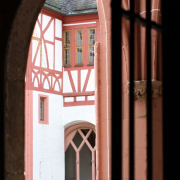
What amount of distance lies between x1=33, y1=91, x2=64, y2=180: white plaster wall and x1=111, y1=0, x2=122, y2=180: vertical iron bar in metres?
12.8

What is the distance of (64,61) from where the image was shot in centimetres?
1634

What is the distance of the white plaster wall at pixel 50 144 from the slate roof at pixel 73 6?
9.98 feet

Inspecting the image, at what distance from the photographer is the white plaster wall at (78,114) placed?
15719 mm

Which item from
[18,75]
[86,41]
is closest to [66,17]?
[86,41]

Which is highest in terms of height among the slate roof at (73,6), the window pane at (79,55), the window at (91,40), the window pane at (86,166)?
the slate roof at (73,6)

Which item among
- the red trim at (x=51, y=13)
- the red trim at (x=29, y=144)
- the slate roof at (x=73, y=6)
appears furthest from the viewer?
the slate roof at (x=73, y=6)

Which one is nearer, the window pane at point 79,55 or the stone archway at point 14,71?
the stone archway at point 14,71

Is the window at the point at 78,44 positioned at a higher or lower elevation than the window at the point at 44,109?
higher

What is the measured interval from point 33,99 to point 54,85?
3.91 ft

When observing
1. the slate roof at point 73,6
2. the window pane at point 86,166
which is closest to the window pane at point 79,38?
the slate roof at point 73,6

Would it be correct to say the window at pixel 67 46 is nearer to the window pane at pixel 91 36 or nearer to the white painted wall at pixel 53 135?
the window pane at pixel 91 36

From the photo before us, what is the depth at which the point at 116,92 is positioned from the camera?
Result: 207 cm

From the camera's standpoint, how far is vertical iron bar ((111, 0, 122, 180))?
1.98 metres
